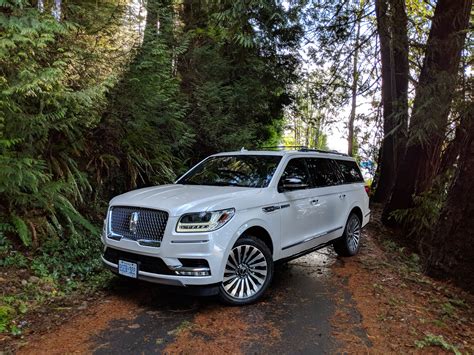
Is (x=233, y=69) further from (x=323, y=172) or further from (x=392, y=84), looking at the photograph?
(x=323, y=172)

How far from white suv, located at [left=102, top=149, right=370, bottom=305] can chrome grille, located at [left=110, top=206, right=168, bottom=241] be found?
0.04 ft

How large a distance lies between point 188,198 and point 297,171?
2014mm

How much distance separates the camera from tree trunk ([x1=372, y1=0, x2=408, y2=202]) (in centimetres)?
896

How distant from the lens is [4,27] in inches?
211

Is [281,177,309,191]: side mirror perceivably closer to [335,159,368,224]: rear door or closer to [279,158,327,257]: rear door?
[279,158,327,257]: rear door

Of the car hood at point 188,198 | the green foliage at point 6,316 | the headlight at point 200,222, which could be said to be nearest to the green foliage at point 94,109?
the green foliage at point 6,316

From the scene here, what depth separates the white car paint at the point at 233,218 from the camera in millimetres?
4258

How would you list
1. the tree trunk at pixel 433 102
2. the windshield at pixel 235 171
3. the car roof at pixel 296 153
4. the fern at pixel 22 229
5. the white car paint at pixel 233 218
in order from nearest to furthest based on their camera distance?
the white car paint at pixel 233 218 → the fern at pixel 22 229 → the windshield at pixel 235 171 → the car roof at pixel 296 153 → the tree trunk at pixel 433 102

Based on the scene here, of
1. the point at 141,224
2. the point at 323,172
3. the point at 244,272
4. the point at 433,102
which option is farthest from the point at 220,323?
the point at 433,102

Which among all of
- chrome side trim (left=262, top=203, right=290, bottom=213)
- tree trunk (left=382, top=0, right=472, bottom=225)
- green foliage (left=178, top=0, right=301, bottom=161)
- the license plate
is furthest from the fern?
tree trunk (left=382, top=0, right=472, bottom=225)

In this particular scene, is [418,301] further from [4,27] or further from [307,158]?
[4,27]

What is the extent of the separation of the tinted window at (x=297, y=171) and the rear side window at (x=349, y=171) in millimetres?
1468

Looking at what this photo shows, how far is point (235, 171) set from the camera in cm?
582

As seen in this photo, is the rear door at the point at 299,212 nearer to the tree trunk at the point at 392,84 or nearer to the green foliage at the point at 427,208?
the tree trunk at the point at 392,84
